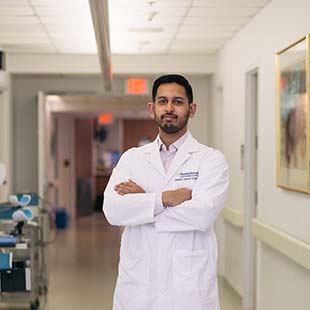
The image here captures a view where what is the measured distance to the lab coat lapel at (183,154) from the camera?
283 cm

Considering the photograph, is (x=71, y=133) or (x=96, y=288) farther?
(x=71, y=133)

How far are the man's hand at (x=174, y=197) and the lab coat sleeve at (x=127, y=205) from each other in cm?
5

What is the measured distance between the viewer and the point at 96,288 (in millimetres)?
6863

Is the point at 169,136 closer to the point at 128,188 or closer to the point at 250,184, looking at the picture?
the point at 128,188

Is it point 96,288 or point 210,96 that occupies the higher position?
point 210,96

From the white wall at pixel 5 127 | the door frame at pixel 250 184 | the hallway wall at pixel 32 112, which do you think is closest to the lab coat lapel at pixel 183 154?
the door frame at pixel 250 184

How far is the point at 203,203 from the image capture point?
2.77 m

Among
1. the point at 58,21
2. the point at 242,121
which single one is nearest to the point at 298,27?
the point at 242,121

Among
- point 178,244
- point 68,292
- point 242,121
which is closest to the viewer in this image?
point 178,244

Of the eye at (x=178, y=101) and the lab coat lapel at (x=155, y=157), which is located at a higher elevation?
the eye at (x=178, y=101)

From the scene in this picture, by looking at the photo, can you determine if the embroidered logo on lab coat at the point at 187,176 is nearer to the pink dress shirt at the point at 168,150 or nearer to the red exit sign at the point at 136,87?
the pink dress shirt at the point at 168,150

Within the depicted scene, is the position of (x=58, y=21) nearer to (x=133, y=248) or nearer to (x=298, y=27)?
(x=298, y=27)

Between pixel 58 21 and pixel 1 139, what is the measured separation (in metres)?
2.44

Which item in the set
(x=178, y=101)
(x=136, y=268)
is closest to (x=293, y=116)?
(x=178, y=101)
